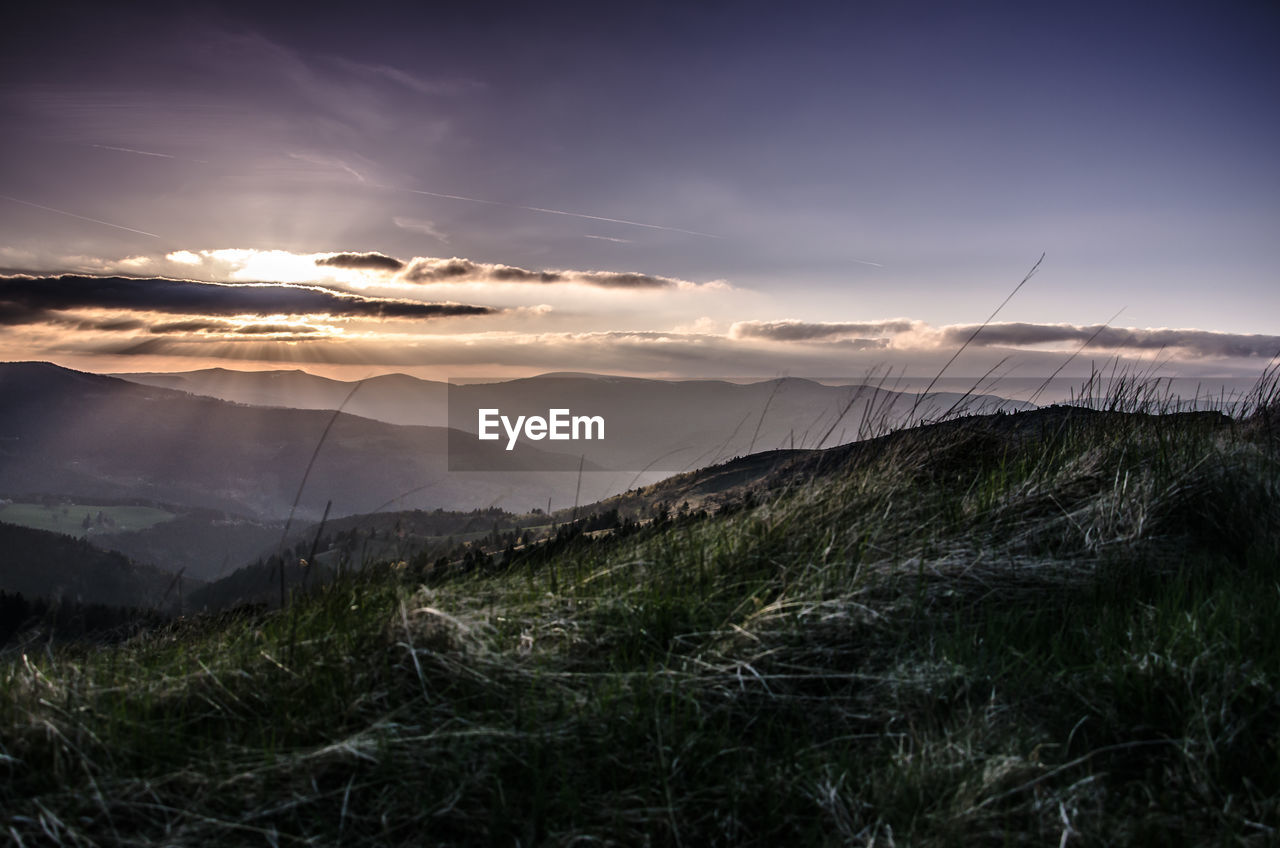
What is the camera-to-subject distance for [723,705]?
2699 mm

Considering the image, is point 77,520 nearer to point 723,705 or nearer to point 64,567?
point 64,567

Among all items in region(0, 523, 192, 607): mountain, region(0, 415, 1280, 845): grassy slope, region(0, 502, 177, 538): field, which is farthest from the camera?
region(0, 502, 177, 538): field

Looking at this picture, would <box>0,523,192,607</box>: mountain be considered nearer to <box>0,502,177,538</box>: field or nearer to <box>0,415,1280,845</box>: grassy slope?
<box>0,502,177,538</box>: field

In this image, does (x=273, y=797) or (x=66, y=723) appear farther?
(x=66, y=723)

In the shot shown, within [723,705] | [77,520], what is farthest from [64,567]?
[77,520]

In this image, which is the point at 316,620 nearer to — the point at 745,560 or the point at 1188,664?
the point at 745,560

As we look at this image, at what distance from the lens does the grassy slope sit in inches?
89.2

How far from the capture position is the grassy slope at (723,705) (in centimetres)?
227

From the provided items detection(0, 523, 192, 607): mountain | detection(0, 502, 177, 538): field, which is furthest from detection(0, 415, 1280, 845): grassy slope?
detection(0, 502, 177, 538): field

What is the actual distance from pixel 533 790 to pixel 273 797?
0.87 metres

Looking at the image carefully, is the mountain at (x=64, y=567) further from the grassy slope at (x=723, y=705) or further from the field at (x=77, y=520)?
the grassy slope at (x=723, y=705)

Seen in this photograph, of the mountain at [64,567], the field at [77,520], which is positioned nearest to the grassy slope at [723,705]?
the mountain at [64,567]

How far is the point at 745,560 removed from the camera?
3.79 meters

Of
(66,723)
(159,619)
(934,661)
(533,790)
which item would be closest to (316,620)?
(66,723)
